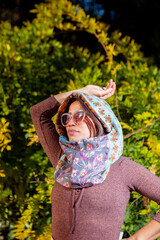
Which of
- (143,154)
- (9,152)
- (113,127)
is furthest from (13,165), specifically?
(113,127)

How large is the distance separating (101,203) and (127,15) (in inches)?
271

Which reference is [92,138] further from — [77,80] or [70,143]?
[77,80]

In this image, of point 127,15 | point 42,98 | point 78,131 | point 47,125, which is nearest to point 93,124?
point 78,131

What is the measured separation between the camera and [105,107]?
1.55m

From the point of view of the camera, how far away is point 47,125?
1741mm

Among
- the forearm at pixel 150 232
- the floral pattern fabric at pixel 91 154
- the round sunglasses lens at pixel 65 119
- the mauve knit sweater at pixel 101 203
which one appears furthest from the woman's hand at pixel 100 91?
the forearm at pixel 150 232

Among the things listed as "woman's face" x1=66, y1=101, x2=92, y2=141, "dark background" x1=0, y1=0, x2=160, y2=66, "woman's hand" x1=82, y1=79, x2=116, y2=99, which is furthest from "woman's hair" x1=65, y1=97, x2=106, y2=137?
"dark background" x1=0, y1=0, x2=160, y2=66

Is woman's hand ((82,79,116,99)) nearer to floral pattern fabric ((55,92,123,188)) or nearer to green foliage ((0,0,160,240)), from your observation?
floral pattern fabric ((55,92,123,188))

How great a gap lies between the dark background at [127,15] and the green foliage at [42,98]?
13.1 feet

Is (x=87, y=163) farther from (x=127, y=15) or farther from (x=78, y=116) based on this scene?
(x=127, y=15)

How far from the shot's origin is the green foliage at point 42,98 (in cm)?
207

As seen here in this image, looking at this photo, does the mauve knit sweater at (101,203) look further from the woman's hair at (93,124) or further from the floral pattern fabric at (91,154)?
the woman's hair at (93,124)

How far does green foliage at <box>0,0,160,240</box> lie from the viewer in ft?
6.79

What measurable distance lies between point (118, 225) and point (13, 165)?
1687mm
